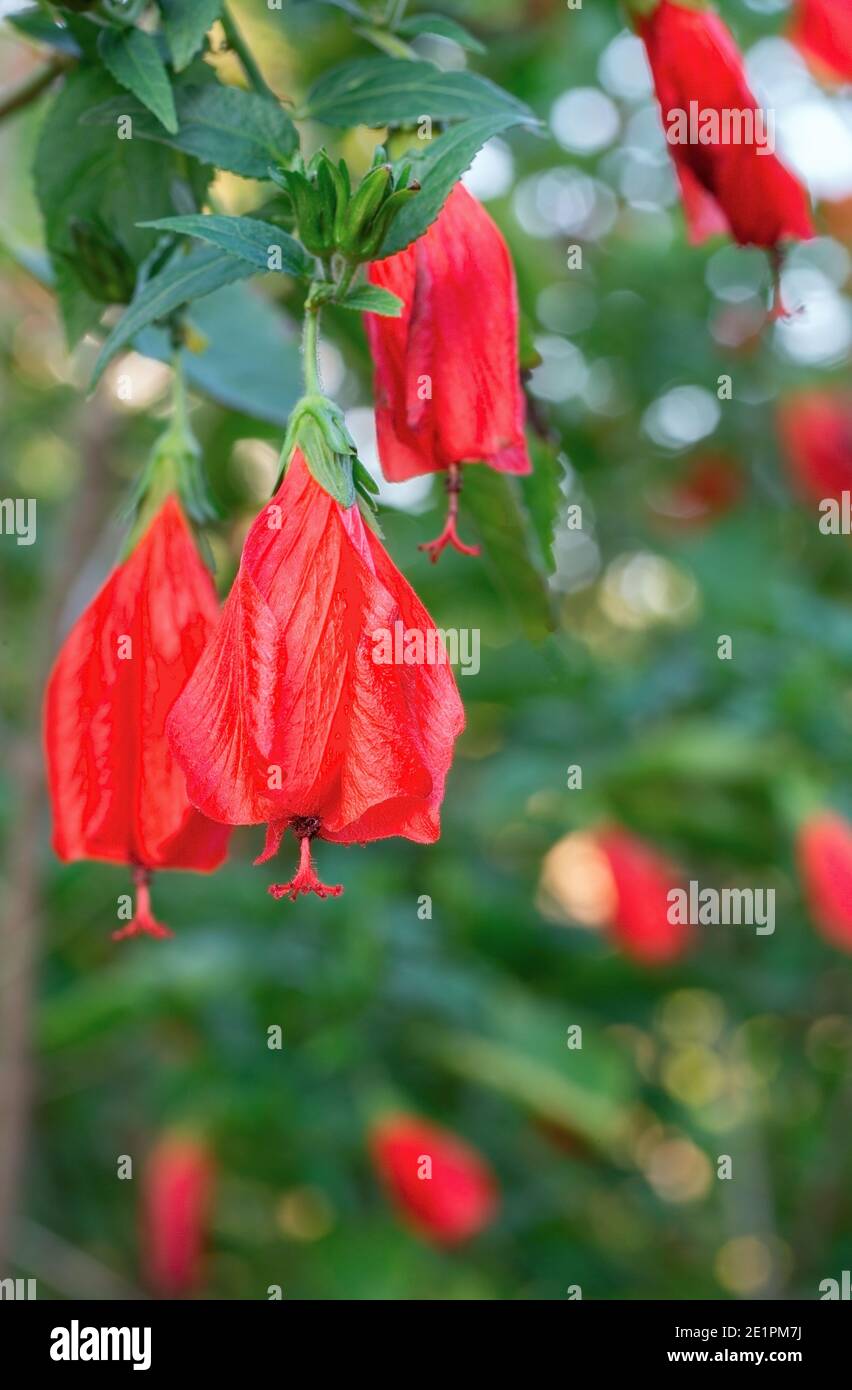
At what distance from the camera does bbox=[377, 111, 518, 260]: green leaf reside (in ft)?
1.17

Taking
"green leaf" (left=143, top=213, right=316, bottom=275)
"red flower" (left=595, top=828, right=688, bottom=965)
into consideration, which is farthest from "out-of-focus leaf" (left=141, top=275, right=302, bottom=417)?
"red flower" (left=595, top=828, right=688, bottom=965)

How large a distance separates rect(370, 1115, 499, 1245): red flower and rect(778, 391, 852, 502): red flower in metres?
0.92

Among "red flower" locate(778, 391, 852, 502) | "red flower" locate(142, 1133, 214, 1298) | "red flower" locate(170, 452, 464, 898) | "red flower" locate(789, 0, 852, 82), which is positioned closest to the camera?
"red flower" locate(170, 452, 464, 898)

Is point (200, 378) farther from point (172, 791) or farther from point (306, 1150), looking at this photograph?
point (306, 1150)

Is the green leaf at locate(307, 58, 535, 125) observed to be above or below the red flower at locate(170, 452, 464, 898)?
above

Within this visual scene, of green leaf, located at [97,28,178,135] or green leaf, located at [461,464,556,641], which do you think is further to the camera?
green leaf, located at [461,464,556,641]

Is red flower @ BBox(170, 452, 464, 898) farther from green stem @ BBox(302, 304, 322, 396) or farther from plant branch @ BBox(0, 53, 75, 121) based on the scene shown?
plant branch @ BBox(0, 53, 75, 121)

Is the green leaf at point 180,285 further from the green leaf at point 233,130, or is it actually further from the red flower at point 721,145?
the red flower at point 721,145

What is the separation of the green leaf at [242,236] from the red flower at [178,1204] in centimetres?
119

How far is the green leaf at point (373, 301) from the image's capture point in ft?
1.20

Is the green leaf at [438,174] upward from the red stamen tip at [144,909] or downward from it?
upward

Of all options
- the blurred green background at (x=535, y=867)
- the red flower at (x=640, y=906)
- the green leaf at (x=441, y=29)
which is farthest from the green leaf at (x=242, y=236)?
the red flower at (x=640, y=906)

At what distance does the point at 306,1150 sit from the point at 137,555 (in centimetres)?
111
